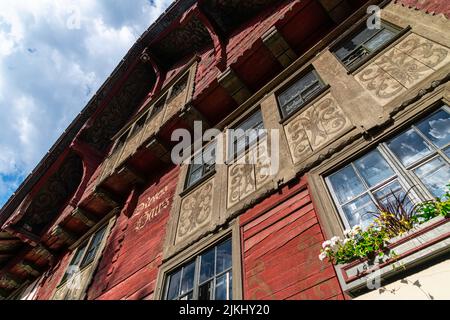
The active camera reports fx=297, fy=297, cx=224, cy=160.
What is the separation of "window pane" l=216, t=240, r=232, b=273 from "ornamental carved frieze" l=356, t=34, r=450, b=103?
295 centimetres

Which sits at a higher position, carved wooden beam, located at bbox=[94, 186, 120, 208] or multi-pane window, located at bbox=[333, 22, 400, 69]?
carved wooden beam, located at bbox=[94, 186, 120, 208]

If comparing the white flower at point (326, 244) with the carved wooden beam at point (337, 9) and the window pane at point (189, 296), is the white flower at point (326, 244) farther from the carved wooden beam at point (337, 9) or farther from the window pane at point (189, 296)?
the carved wooden beam at point (337, 9)

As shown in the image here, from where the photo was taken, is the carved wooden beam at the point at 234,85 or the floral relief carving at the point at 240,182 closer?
the floral relief carving at the point at 240,182

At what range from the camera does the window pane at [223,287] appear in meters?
3.82

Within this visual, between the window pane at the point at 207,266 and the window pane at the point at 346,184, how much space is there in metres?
2.07

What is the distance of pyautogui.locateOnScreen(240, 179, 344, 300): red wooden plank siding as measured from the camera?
3033mm

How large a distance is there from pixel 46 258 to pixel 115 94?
687 cm

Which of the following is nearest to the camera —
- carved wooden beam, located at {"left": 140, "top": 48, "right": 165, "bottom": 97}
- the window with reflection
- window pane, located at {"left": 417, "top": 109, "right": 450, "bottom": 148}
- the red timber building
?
window pane, located at {"left": 417, "top": 109, "right": 450, "bottom": 148}

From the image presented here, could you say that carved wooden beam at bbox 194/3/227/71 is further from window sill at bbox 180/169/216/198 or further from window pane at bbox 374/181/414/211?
window pane at bbox 374/181/414/211

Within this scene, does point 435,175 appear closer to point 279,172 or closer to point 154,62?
point 279,172

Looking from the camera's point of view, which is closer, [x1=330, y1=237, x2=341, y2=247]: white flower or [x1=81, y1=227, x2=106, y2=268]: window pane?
[x1=330, y1=237, x2=341, y2=247]: white flower

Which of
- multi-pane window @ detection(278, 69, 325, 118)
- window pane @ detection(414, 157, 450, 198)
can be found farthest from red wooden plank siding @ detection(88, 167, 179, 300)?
window pane @ detection(414, 157, 450, 198)

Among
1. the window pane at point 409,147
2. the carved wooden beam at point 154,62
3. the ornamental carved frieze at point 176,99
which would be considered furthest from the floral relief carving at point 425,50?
the carved wooden beam at point 154,62

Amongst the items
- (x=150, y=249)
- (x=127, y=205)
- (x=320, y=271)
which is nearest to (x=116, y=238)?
(x=127, y=205)
